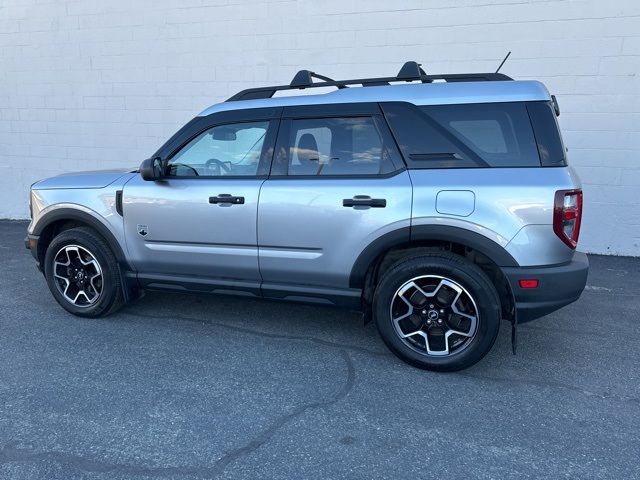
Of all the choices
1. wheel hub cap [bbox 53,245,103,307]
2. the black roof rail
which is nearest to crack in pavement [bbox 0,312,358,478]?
wheel hub cap [bbox 53,245,103,307]

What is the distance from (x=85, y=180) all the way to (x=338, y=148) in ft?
7.62

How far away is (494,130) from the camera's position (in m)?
3.25

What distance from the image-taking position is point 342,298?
360 centimetres

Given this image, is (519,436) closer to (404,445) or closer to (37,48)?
(404,445)

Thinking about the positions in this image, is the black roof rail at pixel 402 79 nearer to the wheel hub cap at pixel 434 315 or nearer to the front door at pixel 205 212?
the front door at pixel 205 212

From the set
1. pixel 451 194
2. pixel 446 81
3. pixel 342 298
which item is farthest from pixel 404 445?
pixel 446 81

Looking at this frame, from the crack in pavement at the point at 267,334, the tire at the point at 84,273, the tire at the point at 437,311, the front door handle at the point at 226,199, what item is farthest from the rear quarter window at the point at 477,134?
the tire at the point at 84,273

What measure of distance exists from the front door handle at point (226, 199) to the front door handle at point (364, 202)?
82 centimetres

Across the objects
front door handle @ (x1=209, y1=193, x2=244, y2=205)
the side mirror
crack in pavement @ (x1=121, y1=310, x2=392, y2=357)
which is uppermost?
the side mirror

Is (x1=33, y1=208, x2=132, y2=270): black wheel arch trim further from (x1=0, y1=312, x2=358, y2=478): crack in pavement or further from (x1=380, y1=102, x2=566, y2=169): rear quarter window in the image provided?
(x1=380, y1=102, x2=566, y2=169): rear quarter window

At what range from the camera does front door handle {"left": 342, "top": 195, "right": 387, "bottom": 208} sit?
3.35m

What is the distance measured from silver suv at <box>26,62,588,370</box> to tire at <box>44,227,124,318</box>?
23 millimetres

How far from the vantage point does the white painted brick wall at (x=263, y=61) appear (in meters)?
6.21

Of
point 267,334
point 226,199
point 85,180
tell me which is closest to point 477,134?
point 226,199
